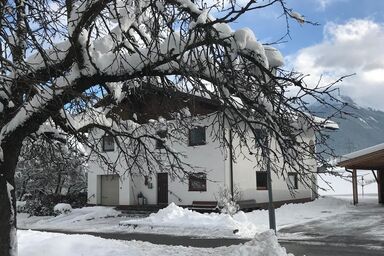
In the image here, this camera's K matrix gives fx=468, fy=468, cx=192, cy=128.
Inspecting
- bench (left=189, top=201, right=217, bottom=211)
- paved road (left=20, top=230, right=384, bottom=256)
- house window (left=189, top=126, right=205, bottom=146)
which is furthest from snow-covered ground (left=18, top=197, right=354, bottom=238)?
house window (left=189, top=126, right=205, bottom=146)

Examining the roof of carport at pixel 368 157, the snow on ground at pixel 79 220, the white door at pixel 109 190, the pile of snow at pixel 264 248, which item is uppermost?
the roof of carport at pixel 368 157

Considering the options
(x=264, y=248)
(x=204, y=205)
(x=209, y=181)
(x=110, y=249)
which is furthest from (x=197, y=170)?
(x=264, y=248)

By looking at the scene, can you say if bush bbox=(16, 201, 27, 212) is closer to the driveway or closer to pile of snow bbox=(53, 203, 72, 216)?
pile of snow bbox=(53, 203, 72, 216)

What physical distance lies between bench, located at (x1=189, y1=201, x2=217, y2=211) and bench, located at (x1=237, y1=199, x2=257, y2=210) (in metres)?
1.40

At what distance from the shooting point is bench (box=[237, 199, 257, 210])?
2612 cm

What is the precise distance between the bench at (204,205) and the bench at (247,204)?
1.40 metres

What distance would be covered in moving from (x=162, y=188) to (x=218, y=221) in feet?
32.2

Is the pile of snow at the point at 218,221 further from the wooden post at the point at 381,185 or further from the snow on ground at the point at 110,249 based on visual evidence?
the wooden post at the point at 381,185

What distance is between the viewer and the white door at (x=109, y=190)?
32438 mm

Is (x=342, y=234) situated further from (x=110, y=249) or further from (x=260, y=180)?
(x=260, y=180)

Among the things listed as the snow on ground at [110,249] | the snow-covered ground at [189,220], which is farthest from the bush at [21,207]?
the snow on ground at [110,249]

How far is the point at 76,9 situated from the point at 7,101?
80.3 inches

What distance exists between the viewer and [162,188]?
29766mm

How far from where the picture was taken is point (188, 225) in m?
20.6
